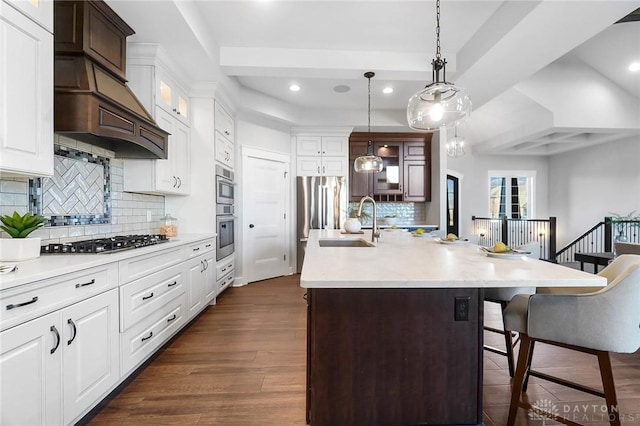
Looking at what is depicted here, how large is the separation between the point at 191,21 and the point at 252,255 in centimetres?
324

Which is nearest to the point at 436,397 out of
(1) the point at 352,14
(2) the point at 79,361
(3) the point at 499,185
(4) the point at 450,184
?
(2) the point at 79,361

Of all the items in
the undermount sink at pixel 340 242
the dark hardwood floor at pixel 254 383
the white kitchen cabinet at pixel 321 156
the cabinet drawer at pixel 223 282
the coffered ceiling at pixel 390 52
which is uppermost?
the coffered ceiling at pixel 390 52

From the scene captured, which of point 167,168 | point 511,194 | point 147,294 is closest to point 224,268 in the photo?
point 167,168

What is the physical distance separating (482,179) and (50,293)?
945 cm

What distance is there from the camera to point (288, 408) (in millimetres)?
1773

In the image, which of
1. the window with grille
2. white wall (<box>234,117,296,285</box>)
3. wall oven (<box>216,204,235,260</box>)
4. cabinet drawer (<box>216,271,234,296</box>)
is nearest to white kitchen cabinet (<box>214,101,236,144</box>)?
white wall (<box>234,117,296,285</box>)

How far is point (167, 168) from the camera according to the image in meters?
3.10

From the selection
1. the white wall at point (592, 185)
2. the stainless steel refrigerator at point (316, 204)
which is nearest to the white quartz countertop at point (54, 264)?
the stainless steel refrigerator at point (316, 204)

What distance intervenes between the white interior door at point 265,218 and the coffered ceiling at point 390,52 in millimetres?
883

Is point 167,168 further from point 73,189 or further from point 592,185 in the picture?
point 592,185

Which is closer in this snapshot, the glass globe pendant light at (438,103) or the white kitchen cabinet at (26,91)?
the white kitchen cabinet at (26,91)

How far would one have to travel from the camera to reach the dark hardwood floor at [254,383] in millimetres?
1709

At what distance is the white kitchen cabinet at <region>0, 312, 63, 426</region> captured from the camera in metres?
1.19

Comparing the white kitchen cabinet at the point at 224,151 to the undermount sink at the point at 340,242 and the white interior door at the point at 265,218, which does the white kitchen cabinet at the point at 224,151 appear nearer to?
the white interior door at the point at 265,218
